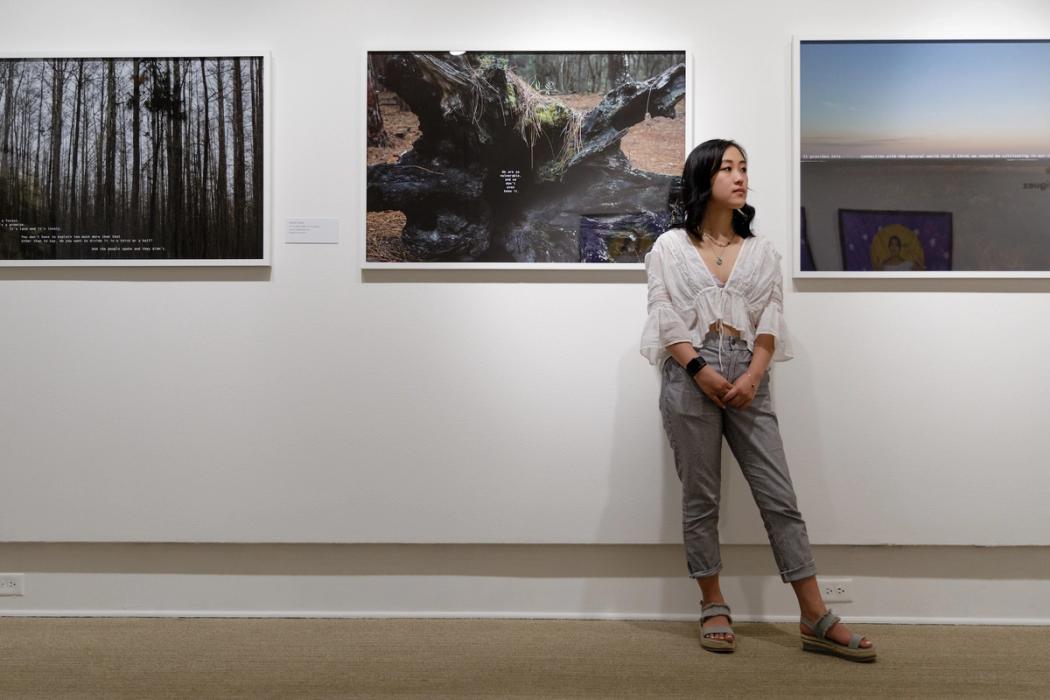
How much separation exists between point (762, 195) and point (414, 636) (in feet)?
6.75

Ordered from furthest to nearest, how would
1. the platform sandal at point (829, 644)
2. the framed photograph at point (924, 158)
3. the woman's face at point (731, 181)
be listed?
the framed photograph at point (924, 158)
the woman's face at point (731, 181)
the platform sandal at point (829, 644)

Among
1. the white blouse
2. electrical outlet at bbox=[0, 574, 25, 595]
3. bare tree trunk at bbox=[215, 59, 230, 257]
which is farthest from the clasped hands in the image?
electrical outlet at bbox=[0, 574, 25, 595]

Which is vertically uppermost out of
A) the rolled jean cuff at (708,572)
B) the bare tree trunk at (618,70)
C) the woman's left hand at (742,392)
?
the bare tree trunk at (618,70)

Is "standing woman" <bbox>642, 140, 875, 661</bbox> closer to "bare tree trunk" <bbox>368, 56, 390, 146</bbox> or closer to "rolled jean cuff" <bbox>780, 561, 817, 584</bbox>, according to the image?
"rolled jean cuff" <bbox>780, 561, 817, 584</bbox>

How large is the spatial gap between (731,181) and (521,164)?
78 cm

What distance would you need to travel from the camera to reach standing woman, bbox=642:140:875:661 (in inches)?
101

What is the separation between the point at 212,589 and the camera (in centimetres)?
294

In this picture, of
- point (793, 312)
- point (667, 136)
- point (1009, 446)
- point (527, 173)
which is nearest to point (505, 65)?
point (527, 173)

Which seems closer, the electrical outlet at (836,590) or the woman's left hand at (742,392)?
the woman's left hand at (742,392)

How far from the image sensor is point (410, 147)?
115 inches

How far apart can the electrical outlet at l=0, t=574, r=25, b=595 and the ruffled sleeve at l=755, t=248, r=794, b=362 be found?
289cm

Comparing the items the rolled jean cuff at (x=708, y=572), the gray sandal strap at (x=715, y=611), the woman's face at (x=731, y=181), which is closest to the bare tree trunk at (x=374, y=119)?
the woman's face at (x=731, y=181)

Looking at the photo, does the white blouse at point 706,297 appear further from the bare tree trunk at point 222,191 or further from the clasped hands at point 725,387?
the bare tree trunk at point 222,191

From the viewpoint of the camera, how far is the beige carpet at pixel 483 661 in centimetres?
229
